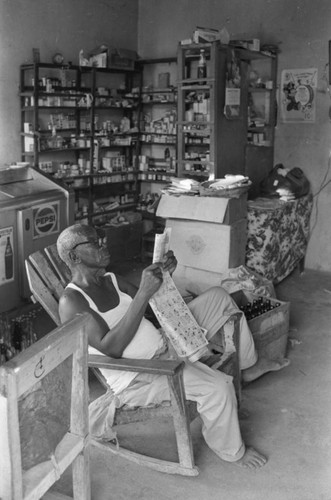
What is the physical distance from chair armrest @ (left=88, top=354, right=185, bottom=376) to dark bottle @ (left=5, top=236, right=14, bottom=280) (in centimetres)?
179

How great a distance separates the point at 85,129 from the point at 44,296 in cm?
388

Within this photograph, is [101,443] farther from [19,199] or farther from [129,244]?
[129,244]

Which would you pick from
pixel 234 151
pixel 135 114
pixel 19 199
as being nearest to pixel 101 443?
pixel 19 199

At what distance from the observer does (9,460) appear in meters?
1.74

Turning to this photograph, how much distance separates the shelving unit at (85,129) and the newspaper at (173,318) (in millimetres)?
3568

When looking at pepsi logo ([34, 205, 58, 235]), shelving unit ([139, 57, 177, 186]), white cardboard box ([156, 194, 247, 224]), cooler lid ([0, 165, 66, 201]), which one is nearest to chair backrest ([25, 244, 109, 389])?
pepsi logo ([34, 205, 58, 235])

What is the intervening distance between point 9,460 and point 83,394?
458mm

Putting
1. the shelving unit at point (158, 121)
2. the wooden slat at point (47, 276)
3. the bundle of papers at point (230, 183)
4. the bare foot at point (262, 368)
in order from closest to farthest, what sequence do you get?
the wooden slat at point (47, 276)
the bare foot at point (262, 368)
the bundle of papers at point (230, 183)
the shelving unit at point (158, 121)

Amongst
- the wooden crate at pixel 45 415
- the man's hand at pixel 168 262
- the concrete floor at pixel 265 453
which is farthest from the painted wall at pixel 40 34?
the wooden crate at pixel 45 415

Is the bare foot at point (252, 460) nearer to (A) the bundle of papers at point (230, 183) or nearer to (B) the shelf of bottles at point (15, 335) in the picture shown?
(B) the shelf of bottles at point (15, 335)

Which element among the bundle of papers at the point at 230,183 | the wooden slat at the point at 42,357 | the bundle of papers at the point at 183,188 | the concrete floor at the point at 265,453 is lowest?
the concrete floor at the point at 265,453

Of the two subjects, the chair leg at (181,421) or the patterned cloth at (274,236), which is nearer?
the chair leg at (181,421)

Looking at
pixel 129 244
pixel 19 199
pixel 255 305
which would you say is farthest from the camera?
pixel 129 244

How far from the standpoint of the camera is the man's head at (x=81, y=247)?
115 inches
